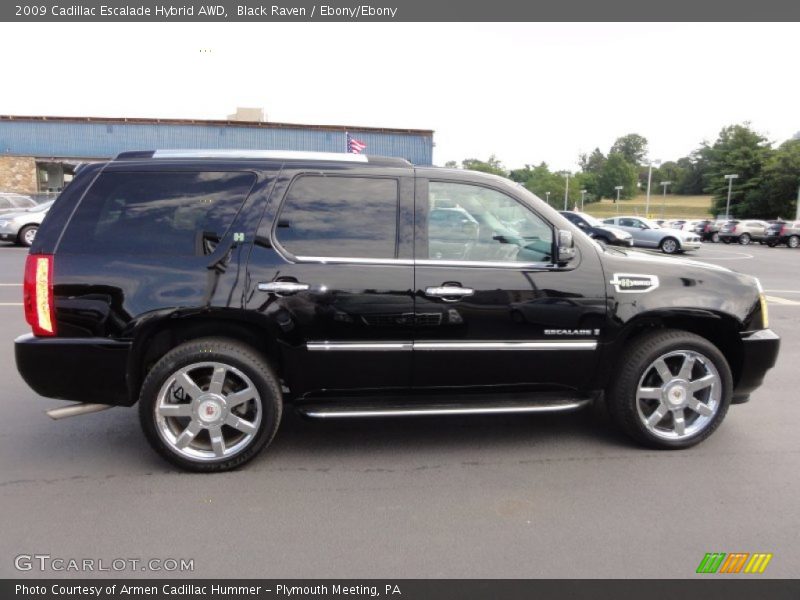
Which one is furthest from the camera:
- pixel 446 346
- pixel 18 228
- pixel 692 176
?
pixel 692 176

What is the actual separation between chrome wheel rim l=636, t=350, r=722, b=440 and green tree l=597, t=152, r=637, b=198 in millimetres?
127768

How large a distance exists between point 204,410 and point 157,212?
1.24 metres

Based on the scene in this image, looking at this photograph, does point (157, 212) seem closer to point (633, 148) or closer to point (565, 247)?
point (565, 247)

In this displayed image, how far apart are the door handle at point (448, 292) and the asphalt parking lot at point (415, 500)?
1.08 metres

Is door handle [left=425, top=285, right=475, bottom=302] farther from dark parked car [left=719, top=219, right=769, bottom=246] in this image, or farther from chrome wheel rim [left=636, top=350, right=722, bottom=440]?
dark parked car [left=719, top=219, right=769, bottom=246]

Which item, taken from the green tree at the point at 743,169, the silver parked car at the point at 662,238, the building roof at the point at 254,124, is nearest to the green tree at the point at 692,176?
the green tree at the point at 743,169

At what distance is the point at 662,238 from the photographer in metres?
24.5

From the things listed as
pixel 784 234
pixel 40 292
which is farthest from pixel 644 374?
pixel 784 234

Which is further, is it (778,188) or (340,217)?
(778,188)

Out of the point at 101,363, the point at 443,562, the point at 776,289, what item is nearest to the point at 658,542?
the point at 443,562

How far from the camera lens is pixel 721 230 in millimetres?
37469

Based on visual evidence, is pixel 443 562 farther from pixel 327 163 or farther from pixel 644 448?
pixel 327 163

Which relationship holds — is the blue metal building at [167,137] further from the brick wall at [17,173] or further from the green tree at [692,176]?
the green tree at [692,176]

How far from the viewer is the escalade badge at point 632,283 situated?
381cm
